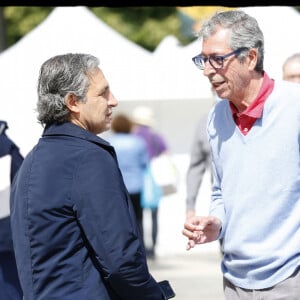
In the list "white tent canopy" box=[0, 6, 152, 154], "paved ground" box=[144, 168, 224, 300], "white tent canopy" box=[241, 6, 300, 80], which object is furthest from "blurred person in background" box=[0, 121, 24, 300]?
"white tent canopy" box=[0, 6, 152, 154]

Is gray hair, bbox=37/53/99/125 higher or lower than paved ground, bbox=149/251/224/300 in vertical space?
higher

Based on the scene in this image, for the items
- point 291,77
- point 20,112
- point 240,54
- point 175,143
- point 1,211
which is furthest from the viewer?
point 175,143

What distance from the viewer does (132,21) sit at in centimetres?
2998

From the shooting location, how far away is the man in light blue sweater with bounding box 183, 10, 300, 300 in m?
4.29

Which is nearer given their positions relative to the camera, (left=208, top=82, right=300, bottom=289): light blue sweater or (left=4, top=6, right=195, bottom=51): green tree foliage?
(left=208, top=82, right=300, bottom=289): light blue sweater

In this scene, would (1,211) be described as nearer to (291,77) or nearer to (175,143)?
(291,77)

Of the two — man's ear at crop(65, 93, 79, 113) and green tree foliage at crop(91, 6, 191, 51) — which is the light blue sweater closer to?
man's ear at crop(65, 93, 79, 113)

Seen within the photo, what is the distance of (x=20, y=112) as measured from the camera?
14.1 meters

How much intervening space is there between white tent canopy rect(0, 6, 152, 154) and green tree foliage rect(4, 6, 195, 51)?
1438 cm

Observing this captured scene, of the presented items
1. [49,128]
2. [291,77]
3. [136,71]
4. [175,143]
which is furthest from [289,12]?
[49,128]

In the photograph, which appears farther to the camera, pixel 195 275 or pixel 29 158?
pixel 195 275

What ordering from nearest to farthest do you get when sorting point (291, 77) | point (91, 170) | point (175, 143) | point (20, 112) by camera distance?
1. point (91, 170)
2. point (291, 77)
3. point (20, 112)
4. point (175, 143)

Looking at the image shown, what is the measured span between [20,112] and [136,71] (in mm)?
1663

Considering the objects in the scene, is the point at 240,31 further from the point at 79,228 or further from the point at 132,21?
the point at 132,21
